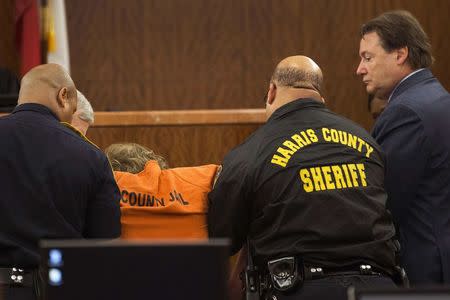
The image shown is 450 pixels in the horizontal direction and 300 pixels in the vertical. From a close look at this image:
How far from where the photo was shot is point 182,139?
4930mm

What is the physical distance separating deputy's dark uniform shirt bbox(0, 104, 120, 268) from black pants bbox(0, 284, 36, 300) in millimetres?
84

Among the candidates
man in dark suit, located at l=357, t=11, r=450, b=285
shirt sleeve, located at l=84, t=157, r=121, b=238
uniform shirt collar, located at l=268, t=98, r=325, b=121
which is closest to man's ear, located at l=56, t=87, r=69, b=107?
shirt sleeve, located at l=84, t=157, r=121, b=238

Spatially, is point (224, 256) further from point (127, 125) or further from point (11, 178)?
point (127, 125)

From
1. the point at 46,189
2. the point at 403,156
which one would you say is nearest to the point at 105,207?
the point at 46,189

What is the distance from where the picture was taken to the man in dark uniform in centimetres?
335

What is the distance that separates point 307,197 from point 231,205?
291 millimetres

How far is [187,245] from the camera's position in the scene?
1.76 meters

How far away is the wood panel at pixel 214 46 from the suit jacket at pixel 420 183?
144 inches

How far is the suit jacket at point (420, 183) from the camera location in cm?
370

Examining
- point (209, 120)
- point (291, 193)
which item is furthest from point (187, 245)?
point (209, 120)

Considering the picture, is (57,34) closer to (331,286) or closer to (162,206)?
(162,206)

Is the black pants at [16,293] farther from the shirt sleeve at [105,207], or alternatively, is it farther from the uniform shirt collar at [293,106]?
the uniform shirt collar at [293,106]

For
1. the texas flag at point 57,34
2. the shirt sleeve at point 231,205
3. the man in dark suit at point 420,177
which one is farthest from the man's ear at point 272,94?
the texas flag at point 57,34

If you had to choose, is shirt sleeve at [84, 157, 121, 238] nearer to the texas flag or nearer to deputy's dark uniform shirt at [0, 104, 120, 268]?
deputy's dark uniform shirt at [0, 104, 120, 268]
